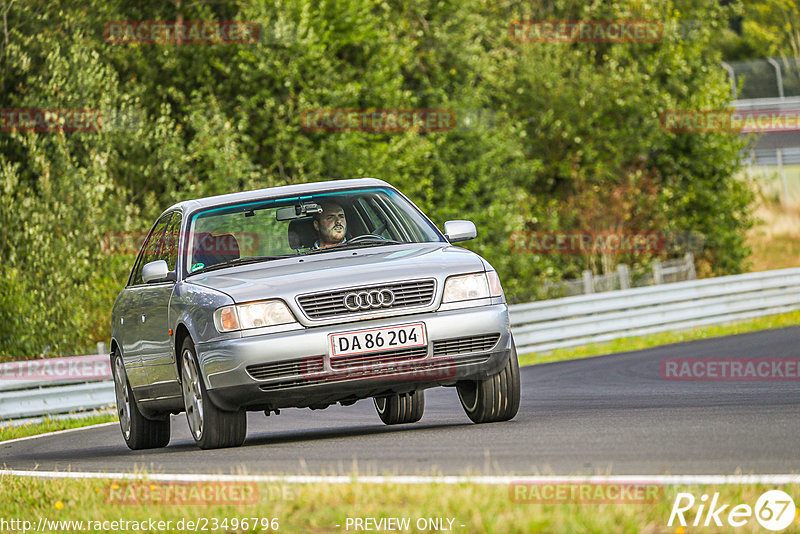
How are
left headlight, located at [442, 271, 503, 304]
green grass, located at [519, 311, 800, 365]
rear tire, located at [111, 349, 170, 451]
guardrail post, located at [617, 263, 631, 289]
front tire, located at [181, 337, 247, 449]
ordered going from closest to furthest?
left headlight, located at [442, 271, 503, 304], front tire, located at [181, 337, 247, 449], rear tire, located at [111, 349, 170, 451], green grass, located at [519, 311, 800, 365], guardrail post, located at [617, 263, 631, 289]

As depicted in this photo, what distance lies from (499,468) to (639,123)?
3140cm

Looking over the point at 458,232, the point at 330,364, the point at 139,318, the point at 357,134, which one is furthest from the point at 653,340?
the point at 330,364

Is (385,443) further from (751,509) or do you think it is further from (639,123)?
(639,123)

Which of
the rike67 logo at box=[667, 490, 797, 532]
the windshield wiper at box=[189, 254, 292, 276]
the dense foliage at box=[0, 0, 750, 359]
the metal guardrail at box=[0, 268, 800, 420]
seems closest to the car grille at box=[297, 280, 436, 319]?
the windshield wiper at box=[189, 254, 292, 276]

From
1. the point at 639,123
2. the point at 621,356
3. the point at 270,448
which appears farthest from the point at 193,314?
the point at 639,123

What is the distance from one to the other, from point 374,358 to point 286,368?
52 cm

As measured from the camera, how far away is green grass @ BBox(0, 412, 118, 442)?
1457 centimetres

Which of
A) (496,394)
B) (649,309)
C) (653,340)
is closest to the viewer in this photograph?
(496,394)

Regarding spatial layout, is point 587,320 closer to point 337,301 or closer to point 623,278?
point 623,278

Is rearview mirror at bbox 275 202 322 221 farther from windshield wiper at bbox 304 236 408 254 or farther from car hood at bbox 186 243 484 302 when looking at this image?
car hood at bbox 186 243 484 302

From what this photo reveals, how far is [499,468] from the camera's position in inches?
245

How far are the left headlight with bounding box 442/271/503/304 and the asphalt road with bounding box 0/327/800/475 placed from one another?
2.73ft

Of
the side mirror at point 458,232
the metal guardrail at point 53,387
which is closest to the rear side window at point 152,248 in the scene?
the side mirror at point 458,232

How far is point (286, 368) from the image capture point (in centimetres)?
788
